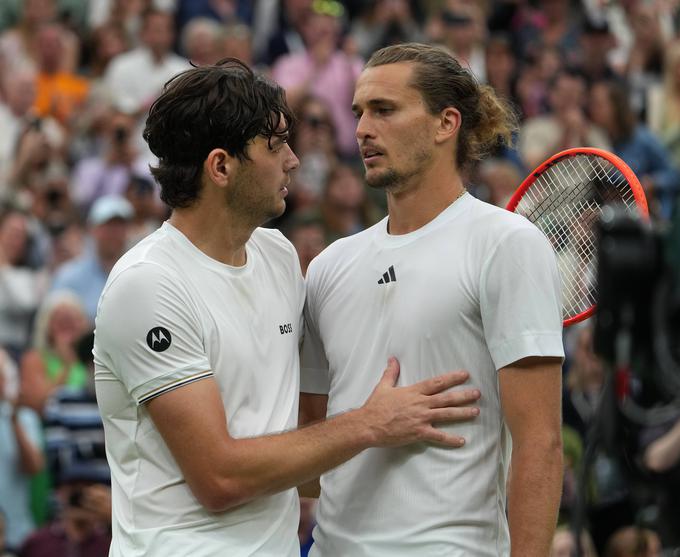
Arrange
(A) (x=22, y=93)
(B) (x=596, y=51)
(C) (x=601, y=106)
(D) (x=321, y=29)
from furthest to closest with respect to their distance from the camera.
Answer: (B) (x=596, y=51)
(D) (x=321, y=29)
(A) (x=22, y=93)
(C) (x=601, y=106)

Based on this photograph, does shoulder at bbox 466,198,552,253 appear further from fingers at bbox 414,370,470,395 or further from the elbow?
the elbow

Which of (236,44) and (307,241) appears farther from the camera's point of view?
(236,44)

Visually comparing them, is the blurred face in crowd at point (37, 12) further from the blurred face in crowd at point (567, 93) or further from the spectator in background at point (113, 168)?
the blurred face in crowd at point (567, 93)

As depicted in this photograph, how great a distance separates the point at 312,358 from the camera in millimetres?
4074

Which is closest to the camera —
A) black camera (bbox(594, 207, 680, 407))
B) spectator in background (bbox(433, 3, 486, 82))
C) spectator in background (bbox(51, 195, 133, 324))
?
black camera (bbox(594, 207, 680, 407))

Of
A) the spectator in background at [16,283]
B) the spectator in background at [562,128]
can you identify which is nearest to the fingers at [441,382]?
the spectator in background at [16,283]

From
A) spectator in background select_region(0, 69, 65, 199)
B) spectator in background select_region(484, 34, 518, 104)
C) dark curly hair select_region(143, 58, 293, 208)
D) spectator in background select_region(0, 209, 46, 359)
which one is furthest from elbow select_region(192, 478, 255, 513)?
spectator in background select_region(484, 34, 518, 104)

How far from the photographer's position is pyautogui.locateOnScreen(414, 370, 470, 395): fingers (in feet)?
11.8

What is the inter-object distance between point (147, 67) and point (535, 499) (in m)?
7.19

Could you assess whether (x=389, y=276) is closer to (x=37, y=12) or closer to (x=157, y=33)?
(x=157, y=33)

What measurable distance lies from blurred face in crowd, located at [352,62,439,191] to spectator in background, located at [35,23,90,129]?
256 inches

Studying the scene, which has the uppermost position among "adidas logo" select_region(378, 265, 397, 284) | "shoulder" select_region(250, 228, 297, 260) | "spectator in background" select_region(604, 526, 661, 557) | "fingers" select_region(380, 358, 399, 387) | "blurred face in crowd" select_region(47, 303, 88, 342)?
"shoulder" select_region(250, 228, 297, 260)

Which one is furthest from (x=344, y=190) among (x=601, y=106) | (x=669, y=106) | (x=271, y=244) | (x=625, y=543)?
(x=271, y=244)

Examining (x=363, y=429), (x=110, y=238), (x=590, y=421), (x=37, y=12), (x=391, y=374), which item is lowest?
(x=590, y=421)
